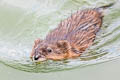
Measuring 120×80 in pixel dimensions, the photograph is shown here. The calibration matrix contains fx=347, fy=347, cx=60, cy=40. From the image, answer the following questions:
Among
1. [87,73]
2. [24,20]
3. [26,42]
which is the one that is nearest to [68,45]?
[87,73]

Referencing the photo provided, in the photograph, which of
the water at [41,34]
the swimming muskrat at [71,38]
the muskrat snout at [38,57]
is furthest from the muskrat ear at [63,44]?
the muskrat snout at [38,57]

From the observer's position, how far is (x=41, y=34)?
571 centimetres

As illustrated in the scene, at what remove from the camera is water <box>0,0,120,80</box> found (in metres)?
4.85

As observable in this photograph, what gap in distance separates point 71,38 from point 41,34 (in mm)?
790

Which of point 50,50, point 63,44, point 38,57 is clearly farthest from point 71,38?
point 38,57

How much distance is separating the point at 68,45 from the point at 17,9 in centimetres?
185

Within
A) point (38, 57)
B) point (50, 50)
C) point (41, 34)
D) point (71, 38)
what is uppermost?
point (41, 34)

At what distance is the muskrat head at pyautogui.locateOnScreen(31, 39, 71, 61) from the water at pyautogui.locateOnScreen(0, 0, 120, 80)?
108 mm

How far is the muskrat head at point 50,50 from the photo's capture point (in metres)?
4.64

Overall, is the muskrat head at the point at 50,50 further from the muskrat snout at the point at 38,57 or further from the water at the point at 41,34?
the water at the point at 41,34

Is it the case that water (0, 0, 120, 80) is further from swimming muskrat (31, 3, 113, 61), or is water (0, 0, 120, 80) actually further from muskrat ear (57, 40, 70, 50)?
muskrat ear (57, 40, 70, 50)

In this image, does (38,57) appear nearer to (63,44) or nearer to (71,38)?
(63,44)

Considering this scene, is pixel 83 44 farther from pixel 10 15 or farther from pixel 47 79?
pixel 10 15

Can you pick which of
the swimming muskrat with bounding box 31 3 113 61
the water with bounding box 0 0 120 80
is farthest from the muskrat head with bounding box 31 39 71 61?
the water with bounding box 0 0 120 80
